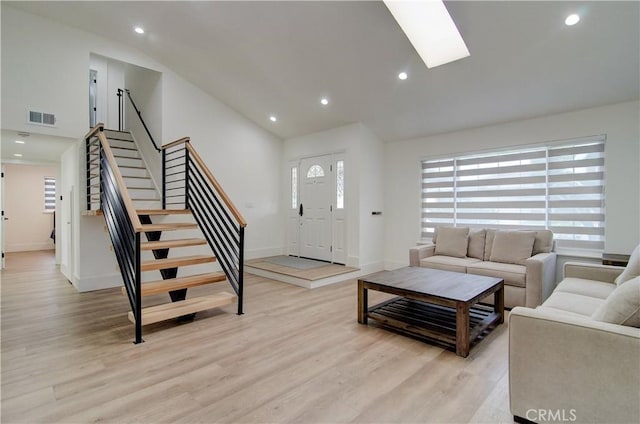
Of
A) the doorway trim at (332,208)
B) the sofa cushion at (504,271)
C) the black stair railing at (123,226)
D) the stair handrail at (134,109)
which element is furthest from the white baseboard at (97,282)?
the sofa cushion at (504,271)

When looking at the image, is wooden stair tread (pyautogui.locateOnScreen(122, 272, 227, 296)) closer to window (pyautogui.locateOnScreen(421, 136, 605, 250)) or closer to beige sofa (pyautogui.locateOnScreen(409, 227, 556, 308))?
beige sofa (pyautogui.locateOnScreen(409, 227, 556, 308))

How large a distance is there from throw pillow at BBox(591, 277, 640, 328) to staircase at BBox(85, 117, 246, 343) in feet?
9.82

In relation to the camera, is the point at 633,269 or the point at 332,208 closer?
the point at 633,269

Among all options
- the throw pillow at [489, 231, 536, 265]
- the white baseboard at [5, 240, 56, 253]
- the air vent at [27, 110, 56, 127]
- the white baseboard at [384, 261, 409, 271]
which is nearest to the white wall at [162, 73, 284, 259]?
the air vent at [27, 110, 56, 127]

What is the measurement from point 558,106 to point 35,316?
6699 millimetres

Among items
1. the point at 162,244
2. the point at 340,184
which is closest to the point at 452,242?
the point at 340,184

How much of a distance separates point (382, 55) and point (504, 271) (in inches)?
119

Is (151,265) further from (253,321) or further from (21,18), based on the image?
(21,18)

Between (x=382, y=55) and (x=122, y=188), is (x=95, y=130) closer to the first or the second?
(x=122, y=188)

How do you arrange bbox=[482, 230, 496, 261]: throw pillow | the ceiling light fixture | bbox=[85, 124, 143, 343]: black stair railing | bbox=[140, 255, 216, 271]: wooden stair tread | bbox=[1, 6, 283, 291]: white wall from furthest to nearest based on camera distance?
bbox=[482, 230, 496, 261]: throw pillow < bbox=[1, 6, 283, 291]: white wall < the ceiling light fixture < bbox=[140, 255, 216, 271]: wooden stair tread < bbox=[85, 124, 143, 343]: black stair railing

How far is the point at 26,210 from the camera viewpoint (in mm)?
8344

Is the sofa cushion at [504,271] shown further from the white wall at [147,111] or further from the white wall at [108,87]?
the white wall at [108,87]

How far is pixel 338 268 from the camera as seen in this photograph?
534 cm

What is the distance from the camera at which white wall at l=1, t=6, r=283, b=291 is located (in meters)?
3.95
